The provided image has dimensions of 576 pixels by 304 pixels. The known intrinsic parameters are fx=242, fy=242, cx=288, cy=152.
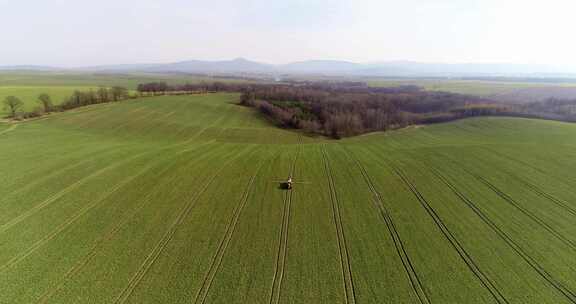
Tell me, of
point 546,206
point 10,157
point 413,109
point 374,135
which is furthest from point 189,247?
point 413,109

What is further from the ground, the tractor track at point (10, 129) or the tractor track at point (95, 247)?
the tractor track at point (10, 129)

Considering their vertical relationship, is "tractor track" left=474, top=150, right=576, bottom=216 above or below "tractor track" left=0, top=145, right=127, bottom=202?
below

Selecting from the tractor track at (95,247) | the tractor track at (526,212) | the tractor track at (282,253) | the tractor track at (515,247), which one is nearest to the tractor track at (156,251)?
the tractor track at (95,247)

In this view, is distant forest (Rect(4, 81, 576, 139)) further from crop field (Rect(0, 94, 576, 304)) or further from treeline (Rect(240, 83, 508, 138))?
crop field (Rect(0, 94, 576, 304))

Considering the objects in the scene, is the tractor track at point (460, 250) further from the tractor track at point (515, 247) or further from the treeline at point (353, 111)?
the treeline at point (353, 111)

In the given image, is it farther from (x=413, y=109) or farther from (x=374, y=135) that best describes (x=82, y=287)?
(x=413, y=109)

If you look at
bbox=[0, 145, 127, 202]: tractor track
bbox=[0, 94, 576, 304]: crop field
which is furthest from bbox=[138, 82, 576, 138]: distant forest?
bbox=[0, 145, 127, 202]: tractor track

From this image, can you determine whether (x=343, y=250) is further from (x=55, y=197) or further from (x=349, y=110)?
(x=349, y=110)
